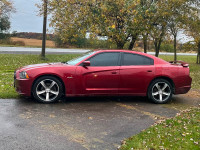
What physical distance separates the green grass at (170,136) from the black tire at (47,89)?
265 cm

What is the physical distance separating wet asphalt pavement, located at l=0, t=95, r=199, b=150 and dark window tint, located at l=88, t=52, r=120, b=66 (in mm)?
1052

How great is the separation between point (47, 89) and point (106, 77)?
1525 millimetres

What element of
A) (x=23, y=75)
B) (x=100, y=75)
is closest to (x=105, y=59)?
(x=100, y=75)

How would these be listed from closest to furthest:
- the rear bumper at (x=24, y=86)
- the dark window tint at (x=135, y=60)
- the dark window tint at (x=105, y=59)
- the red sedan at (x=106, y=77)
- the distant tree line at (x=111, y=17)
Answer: the rear bumper at (x=24, y=86)
the red sedan at (x=106, y=77)
the dark window tint at (x=105, y=59)
the dark window tint at (x=135, y=60)
the distant tree line at (x=111, y=17)

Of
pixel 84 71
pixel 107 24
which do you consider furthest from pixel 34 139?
pixel 107 24

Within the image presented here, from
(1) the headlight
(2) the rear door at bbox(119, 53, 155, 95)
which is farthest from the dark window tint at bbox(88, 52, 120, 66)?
(1) the headlight

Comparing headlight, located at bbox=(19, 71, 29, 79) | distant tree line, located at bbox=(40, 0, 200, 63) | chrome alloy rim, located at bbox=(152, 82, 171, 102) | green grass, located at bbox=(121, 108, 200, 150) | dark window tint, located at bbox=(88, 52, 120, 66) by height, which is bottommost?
green grass, located at bbox=(121, 108, 200, 150)

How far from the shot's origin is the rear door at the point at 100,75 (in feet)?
20.4

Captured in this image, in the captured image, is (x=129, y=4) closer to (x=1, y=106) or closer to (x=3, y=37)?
(x=1, y=106)

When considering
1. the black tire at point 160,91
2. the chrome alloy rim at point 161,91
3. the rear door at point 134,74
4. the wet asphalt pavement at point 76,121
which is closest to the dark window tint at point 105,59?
the rear door at point 134,74

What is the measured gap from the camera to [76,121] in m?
4.88

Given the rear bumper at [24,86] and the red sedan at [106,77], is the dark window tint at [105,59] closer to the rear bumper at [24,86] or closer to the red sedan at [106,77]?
the red sedan at [106,77]

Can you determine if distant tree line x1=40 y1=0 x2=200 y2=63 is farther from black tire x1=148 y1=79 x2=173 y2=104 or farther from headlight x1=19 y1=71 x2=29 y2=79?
headlight x1=19 y1=71 x2=29 y2=79

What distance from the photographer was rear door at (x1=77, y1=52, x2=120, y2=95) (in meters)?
6.21
